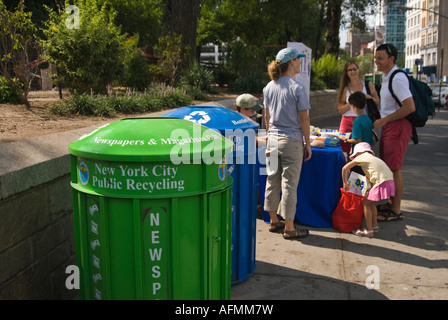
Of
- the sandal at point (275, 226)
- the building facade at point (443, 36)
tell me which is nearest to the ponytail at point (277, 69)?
the sandal at point (275, 226)

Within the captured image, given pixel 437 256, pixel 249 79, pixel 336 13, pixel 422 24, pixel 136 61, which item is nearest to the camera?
pixel 437 256

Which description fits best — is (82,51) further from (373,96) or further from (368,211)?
(368,211)

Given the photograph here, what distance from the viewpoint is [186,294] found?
2723 mm

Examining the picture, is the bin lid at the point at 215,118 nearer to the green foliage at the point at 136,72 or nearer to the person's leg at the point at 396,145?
the person's leg at the point at 396,145

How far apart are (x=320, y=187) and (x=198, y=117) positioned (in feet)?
7.12

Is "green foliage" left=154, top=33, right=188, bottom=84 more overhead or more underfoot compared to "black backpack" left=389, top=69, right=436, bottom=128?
more overhead

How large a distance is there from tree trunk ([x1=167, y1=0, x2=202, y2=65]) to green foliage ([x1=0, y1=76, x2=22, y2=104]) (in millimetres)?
6458

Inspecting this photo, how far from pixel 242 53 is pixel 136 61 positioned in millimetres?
12292

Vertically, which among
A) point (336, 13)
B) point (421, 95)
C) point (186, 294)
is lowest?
point (186, 294)

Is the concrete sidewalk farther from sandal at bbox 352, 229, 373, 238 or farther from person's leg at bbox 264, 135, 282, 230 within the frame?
person's leg at bbox 264, 135, 282, 230

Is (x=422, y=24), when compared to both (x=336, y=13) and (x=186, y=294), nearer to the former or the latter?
(x=336, y=13)

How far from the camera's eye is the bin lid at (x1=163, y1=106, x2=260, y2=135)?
389 centimetres

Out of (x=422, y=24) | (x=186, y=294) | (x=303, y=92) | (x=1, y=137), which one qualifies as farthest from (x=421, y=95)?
(x=422, y=24)

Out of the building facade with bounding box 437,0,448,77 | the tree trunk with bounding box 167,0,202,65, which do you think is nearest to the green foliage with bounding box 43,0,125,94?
the tree trunk with bounding box 167,0,202,65
